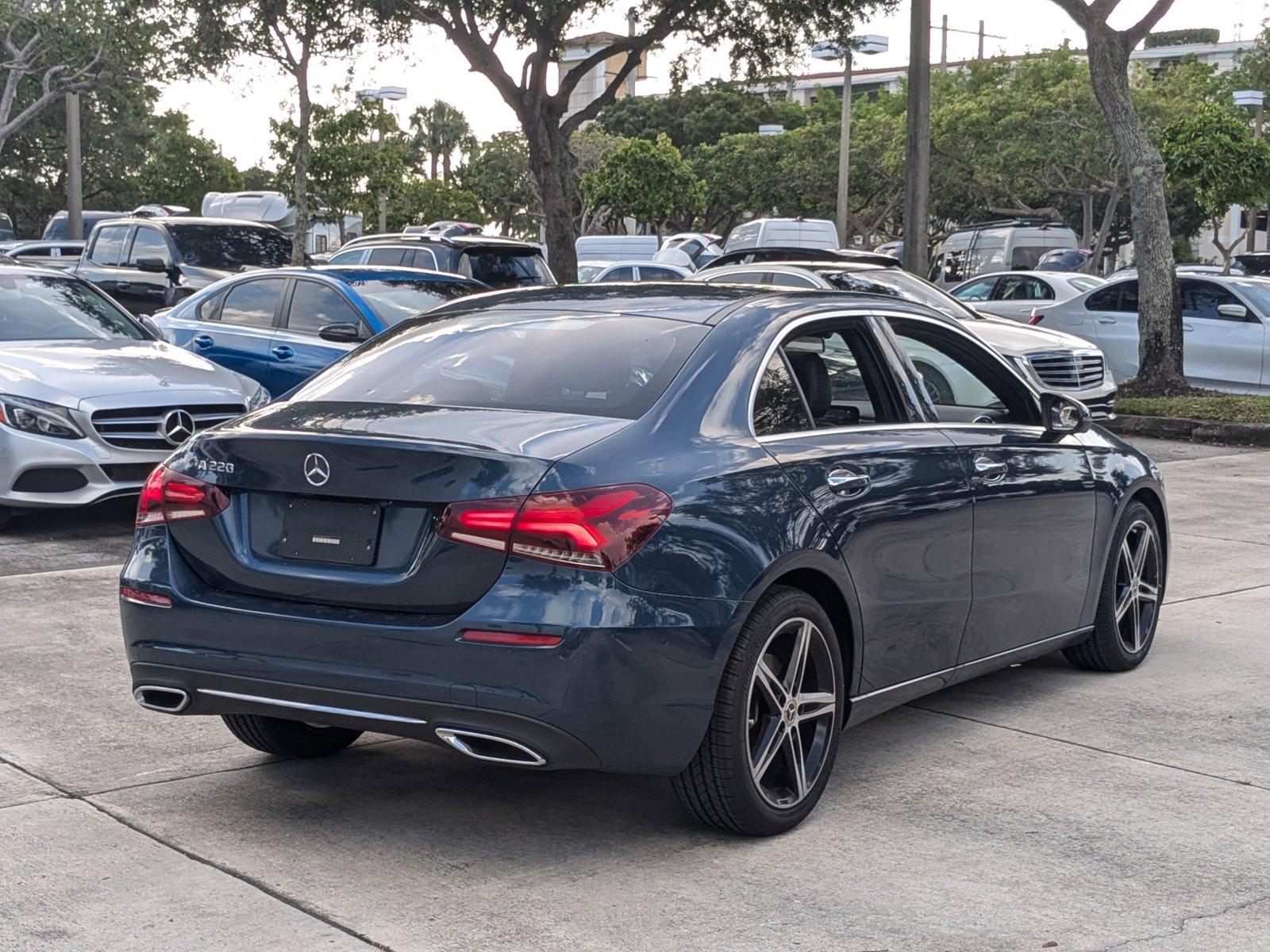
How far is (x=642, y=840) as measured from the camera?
4652 millimetres

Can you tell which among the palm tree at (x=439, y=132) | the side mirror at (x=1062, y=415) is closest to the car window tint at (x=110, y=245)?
the side mirror at (x=1062, y=415)

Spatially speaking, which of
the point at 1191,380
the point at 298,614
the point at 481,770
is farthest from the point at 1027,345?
the point at 298,614

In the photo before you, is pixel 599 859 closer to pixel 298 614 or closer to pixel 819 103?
pixel 298 614

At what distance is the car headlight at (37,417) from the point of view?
962 cm

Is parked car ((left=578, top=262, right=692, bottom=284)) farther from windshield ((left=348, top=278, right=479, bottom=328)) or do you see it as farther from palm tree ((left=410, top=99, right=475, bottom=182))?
palm tree ((left=410, top=99, right=475, bottom=182))

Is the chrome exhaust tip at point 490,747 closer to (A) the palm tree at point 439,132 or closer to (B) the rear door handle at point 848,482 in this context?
(B) the rear door handle at point 848,482

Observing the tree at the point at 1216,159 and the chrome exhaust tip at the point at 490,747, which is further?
the tree at the point at 1216,159

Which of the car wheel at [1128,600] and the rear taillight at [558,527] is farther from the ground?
the rear taillight at [558,527]

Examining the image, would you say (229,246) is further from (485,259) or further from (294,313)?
(294,313)

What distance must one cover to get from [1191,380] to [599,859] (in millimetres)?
16069

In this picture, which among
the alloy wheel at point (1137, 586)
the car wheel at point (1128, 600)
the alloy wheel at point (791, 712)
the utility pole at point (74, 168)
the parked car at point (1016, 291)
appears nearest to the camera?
the alloy wheel at point (791, 712)

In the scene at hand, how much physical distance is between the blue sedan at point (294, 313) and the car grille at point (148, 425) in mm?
2184

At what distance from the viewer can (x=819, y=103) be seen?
229 ft

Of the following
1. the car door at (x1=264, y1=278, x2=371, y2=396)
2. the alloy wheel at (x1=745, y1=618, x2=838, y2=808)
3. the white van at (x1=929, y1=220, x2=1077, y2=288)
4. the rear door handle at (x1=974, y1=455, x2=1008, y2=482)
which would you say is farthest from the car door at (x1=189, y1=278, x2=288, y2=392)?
the white van at (x1=929, y1=220, x2=1077, y2=288)
